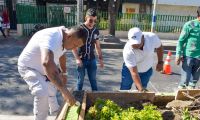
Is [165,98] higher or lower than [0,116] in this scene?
higher

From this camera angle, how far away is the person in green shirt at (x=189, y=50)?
16.7 ft

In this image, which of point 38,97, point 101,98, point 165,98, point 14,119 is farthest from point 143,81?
point 14,119

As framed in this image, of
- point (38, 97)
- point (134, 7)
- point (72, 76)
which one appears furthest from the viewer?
point (134, 7)

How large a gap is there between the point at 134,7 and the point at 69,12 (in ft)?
26.6

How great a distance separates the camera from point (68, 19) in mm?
17047

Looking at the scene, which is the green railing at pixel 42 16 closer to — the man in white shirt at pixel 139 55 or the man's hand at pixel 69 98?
the man in white shirt at pixel 139 55

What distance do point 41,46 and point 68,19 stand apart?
46.9ft

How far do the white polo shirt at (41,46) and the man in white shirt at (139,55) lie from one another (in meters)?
1.10

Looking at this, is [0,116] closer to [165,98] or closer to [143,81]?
[143,81]

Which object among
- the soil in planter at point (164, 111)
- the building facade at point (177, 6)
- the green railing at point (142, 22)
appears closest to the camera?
the soil in planter at point (164, 111)

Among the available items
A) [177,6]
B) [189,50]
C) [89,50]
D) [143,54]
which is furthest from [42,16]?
[143,54]

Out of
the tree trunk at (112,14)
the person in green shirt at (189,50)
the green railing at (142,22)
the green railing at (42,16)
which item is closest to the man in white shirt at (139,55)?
the person in green shirt at (189,50)

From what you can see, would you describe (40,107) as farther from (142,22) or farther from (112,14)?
(142,22)

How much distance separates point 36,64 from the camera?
3416 mm
